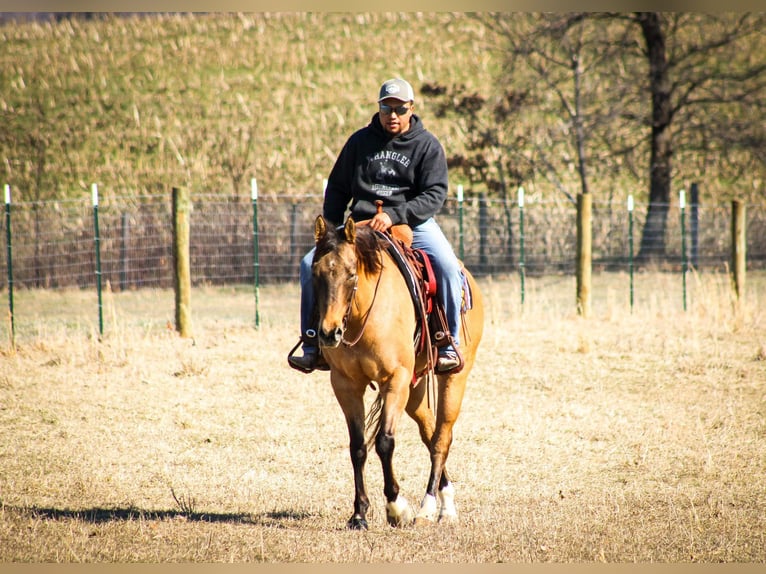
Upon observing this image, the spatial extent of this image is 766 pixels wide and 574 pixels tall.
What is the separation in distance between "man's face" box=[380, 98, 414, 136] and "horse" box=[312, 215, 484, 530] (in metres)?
0.89

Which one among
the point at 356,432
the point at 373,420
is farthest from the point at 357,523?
the point at 373,420

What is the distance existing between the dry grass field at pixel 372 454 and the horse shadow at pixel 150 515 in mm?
27

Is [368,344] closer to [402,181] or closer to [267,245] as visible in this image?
[402,181]

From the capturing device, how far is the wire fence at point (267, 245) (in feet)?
69.7

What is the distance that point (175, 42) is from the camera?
4991 cm

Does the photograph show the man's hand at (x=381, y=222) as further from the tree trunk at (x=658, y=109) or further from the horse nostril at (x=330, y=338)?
the tree trunk at (x=658, y=109)

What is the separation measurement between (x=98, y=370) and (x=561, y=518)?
7.08 meters

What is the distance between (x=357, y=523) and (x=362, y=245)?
1.86 m

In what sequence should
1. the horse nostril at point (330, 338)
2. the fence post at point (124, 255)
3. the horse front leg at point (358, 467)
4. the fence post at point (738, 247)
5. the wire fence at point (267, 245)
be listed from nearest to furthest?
the horse nostril at point (330, 338), the horse front leg at point (358, 467), the fence post at point (738, 247), the fence post at point (124, 255), the wire fence at point (267, 245)

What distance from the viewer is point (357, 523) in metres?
6.18

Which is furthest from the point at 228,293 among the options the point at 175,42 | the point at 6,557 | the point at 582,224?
the point at 175,42

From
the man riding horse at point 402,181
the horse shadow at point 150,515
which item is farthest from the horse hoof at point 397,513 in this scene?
the man riding horse at point 402,181

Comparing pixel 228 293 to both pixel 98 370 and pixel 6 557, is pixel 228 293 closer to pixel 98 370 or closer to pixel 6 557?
pixel 98 370

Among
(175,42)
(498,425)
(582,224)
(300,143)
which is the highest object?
(175,42)
